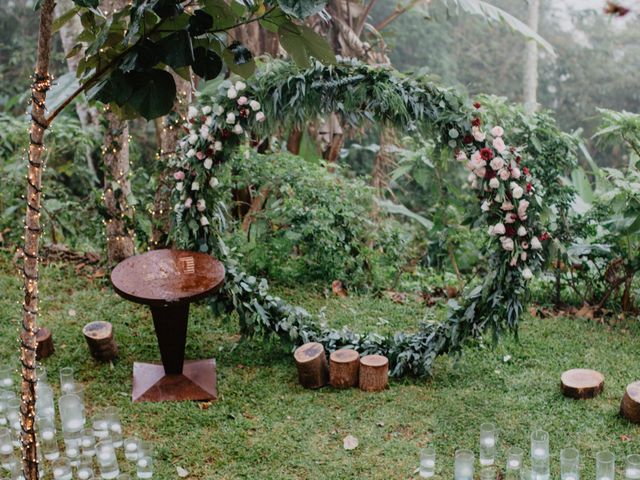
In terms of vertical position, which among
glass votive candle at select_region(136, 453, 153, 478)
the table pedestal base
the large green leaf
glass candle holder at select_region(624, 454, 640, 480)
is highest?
the large green leaf

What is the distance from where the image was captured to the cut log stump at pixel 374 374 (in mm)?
4160

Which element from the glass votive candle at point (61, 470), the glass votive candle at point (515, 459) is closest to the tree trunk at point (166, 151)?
the glass votive candle at point (61, 470)

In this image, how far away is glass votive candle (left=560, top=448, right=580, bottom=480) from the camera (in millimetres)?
3129

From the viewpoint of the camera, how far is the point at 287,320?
4539mm

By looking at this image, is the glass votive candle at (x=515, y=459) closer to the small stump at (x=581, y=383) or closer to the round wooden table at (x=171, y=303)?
the small stump at (x=581, y=383)

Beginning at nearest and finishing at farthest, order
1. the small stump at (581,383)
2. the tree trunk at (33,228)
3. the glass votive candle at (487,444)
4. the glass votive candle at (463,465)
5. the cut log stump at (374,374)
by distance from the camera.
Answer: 1. the tree trunk at (33,228)
2. the glass votive candle at (463,465)
3. the glass votive candle at (487,444)
4. the small stump at (581,383)
5. the cut log stump at (374,374)

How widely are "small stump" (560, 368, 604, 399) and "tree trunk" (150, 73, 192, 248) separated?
272 cm

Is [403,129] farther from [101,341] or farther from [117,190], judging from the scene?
[117,190]

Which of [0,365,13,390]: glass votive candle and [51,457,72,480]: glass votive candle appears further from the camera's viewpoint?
[0,365,13,390]: glass votive candle

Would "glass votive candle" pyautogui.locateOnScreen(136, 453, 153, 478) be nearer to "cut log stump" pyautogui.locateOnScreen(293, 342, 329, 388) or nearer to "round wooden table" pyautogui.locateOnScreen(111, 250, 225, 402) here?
"round wooden table" pyautogui.locateOnScreen(111, 250, 225, 402)

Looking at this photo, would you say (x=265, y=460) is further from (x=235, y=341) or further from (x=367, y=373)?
(x=235, y=341)

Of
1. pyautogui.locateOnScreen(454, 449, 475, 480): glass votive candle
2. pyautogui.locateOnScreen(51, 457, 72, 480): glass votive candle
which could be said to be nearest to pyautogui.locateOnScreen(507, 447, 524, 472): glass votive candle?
pyautogui.locateOnScreen(454, 449, 475, 480): glass votive candle

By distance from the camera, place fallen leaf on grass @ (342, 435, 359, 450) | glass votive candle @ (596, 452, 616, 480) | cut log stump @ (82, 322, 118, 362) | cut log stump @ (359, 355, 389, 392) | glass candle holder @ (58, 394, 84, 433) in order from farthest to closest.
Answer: cut log stump @ (82, 322, 118, 362)
cut log stump @ (359, 355, 389, 392)
fallen leaf on grass @ (342, 435, 359, 450)
glass candle holder @ (58, 394, 84, 433)
glass votive candle @ (596, 452, 616, 480)

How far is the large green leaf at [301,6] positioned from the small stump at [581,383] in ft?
10.5
